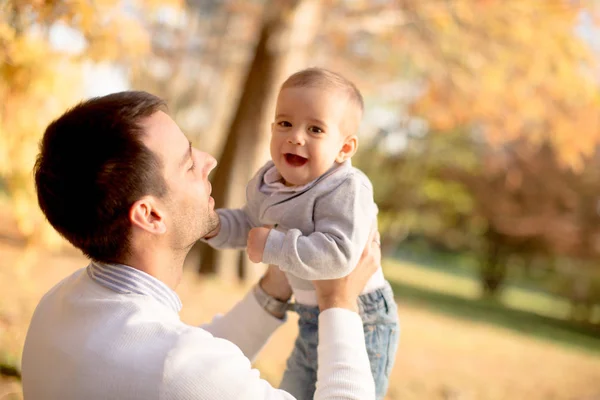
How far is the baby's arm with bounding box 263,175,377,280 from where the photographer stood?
1771 mm

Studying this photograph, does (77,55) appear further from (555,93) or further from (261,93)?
(555,93)

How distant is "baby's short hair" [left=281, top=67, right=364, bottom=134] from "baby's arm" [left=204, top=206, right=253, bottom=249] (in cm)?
50

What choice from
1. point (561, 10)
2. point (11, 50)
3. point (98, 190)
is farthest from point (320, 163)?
point (561, 10)

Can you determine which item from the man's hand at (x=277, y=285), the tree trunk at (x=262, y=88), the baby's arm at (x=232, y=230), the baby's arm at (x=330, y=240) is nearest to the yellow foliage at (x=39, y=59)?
the baby's arm at (x=232, y=230)

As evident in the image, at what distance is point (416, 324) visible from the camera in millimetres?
→ 9680

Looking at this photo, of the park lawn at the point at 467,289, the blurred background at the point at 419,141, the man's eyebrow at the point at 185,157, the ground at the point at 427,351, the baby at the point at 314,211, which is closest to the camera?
the man's eyebrow at the point at 185,157

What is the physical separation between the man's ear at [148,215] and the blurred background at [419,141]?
1316 millimetres

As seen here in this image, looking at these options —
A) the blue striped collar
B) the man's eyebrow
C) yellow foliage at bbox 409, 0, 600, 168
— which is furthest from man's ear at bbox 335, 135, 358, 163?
yellow foliage at bbox 409, 0, 600, 168

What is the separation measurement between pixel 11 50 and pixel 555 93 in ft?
24.6

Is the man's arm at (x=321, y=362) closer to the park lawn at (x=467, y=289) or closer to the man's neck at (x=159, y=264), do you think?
the man's neck at (x=159, y=264)

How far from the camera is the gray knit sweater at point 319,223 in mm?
1778

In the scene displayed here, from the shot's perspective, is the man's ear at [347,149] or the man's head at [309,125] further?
the man's ear at [347,149]

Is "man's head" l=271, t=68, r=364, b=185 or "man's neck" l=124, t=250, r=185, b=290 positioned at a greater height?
"man's head" l=271, t=68, r=364, b=185

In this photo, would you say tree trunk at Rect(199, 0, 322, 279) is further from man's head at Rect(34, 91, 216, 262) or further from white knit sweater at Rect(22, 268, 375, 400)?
white knit sweater at Rect(22, 268, 375, 400)
